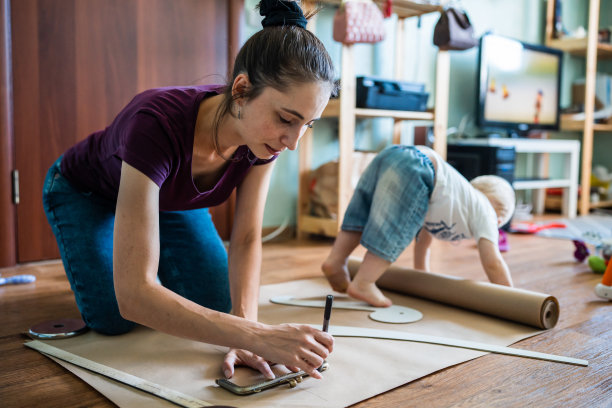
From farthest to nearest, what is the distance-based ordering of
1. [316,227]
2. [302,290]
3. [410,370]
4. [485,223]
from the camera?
[316,227] < [302,290] < [485,223] < [410,370]

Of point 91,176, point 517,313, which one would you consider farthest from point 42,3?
point 517,313

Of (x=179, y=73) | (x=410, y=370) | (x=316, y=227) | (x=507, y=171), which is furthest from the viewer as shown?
(x=507, y=171)

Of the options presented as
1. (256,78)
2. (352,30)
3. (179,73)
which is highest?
(352,30)

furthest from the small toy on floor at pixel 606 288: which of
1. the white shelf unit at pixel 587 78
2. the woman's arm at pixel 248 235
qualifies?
the white shelf unit at pixel 587 78

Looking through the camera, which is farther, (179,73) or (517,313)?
(179,73)

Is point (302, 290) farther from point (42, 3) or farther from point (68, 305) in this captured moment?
point (42, 3)

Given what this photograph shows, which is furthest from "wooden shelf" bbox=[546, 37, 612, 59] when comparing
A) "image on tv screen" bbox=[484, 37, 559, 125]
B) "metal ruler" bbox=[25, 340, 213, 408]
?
"metal ruler" bbox=[25, 340, 213, 408]

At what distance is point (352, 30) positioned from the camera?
2623mm

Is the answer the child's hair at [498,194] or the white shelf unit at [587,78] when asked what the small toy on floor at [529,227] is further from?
the child's hair at [498,194]

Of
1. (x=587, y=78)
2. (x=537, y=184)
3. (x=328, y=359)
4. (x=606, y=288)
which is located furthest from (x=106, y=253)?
(x=587, y=78)

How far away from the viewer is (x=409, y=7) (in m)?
3.08

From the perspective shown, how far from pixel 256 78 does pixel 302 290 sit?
104 cm

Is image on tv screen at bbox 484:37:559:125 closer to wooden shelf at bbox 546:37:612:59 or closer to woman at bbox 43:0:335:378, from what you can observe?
wooden shelf at bbox 546:37:612:59

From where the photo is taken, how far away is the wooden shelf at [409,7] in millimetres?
2943
